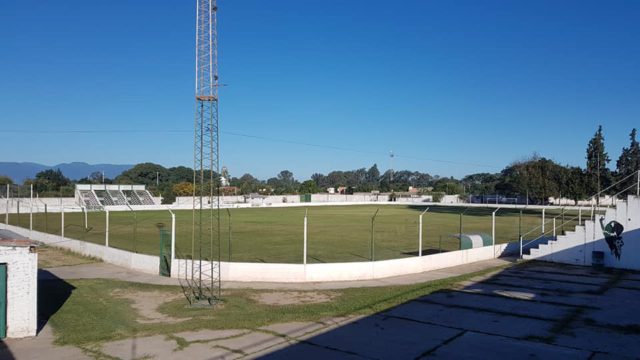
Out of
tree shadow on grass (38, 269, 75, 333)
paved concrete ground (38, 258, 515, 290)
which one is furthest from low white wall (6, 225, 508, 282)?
tree shadow on grass (38, 269, 75, 333)

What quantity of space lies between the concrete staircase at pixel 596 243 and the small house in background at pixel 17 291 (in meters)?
21.0

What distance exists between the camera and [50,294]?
15.6 meters

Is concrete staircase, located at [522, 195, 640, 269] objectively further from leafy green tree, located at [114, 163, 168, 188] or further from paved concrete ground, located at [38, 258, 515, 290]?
leafy green tree, located at [114, 163, 168, 188]

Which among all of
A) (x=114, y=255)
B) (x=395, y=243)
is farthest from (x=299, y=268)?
(x=395, y=243)

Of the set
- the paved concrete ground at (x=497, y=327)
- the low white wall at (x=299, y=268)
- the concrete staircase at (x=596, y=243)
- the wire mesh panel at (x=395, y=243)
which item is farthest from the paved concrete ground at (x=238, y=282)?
the wire mesh panel at (x=395, y=243)

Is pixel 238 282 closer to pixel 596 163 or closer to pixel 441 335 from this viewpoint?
pixel 441 335

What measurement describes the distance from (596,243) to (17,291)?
22011mm

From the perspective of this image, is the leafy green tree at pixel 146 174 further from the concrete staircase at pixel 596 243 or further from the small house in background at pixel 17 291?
the small house in background at pixel 17 291

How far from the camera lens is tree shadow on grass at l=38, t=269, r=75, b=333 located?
Answer: 13159mm

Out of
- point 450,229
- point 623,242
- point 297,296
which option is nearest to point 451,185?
point 450,229

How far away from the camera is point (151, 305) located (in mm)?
14523

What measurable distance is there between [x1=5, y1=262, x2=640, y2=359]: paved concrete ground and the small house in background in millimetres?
338

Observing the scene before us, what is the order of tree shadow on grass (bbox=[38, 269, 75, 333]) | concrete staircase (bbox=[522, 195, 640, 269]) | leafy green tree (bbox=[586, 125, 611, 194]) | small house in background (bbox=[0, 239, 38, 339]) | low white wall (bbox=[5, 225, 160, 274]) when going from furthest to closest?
1. leafy green tree (bbox=[586, 125, 611, 194])
2. concrete staircase (bbox=[522, 195, 640, 269])
3. low white wall (bbox=[5, 225, 160, 274])
4. tree shadow on grass (bbox=[38, 269, 75, 333])
5. small house in background (bbox=[0, 239, 38, 339])

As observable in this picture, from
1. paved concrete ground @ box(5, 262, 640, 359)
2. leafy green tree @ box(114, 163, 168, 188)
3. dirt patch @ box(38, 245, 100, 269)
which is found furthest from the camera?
leafy green tree @ box(114, 163, 168, 188)
